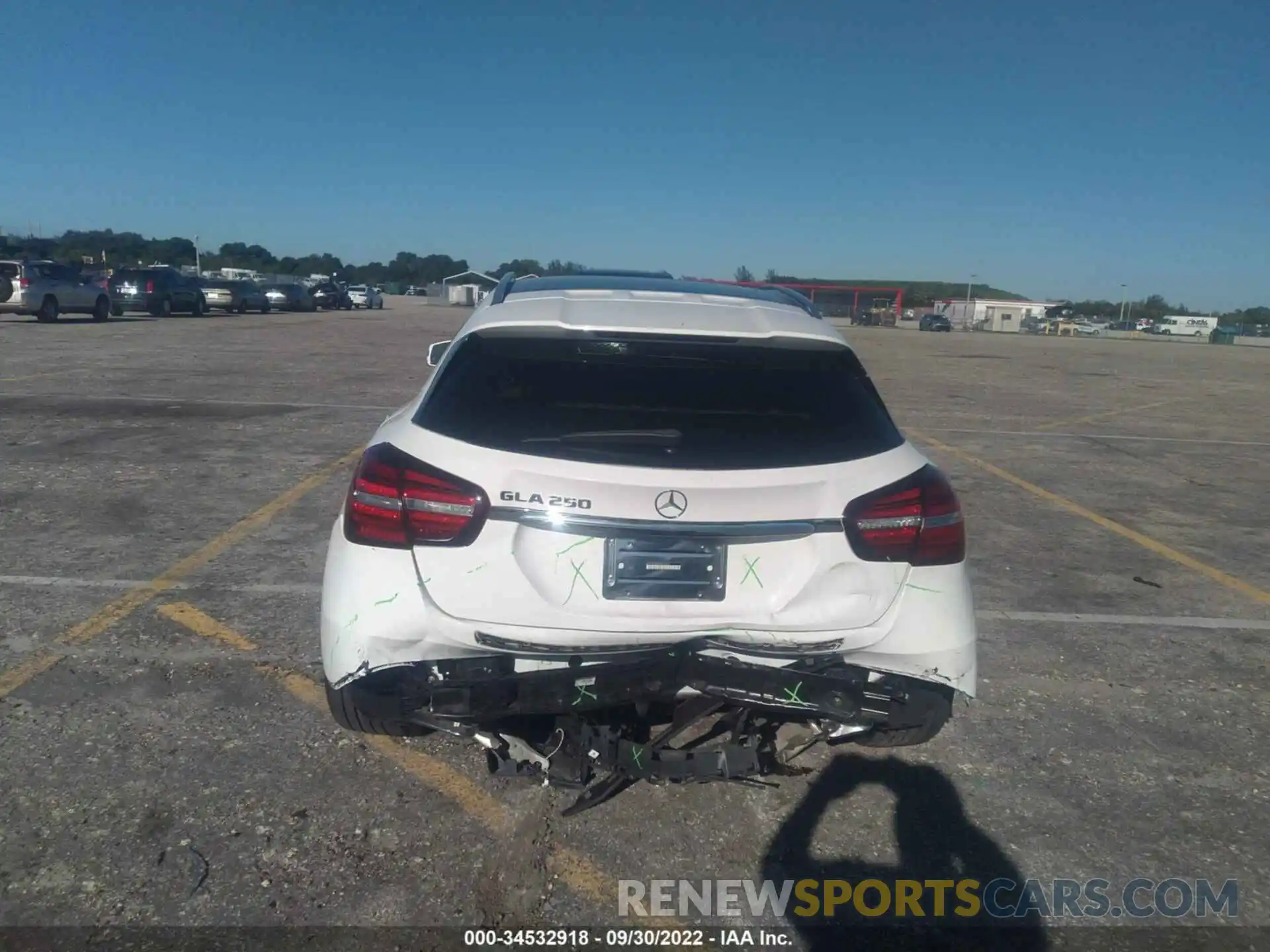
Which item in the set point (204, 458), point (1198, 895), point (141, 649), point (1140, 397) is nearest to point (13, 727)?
point (141, 649)

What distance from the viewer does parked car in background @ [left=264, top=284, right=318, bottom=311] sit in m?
47.0

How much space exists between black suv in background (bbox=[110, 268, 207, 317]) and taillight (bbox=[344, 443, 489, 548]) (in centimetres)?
3512

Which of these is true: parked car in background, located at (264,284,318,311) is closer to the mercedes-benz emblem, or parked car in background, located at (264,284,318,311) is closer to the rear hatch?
the rear hatch

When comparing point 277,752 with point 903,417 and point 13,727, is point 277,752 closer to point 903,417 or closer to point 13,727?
point 13,727

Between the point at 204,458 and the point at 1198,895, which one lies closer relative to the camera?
the point at 1198,895

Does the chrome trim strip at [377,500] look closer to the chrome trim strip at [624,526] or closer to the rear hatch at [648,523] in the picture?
the rear hatch at [648,523]

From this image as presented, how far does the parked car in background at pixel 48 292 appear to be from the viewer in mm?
26969

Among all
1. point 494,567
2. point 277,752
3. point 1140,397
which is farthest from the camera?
point 1140,397

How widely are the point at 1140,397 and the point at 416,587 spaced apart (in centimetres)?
1855

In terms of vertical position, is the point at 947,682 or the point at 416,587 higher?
the point at 416,587

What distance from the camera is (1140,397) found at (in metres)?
18.3

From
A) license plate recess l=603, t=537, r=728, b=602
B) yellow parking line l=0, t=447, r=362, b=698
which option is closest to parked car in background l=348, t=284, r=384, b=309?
yellow parking line l=0, t=447, r=362, b=698

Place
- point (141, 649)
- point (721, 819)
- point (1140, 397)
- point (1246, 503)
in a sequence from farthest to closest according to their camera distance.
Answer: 1. point (1140, 397)
2. point (1246, 503)
3. point (141, 649)
4. point (721, 819)

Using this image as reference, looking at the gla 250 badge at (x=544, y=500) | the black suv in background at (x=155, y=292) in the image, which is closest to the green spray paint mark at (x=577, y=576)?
the gla 250 badge at (x=544, y=500)
